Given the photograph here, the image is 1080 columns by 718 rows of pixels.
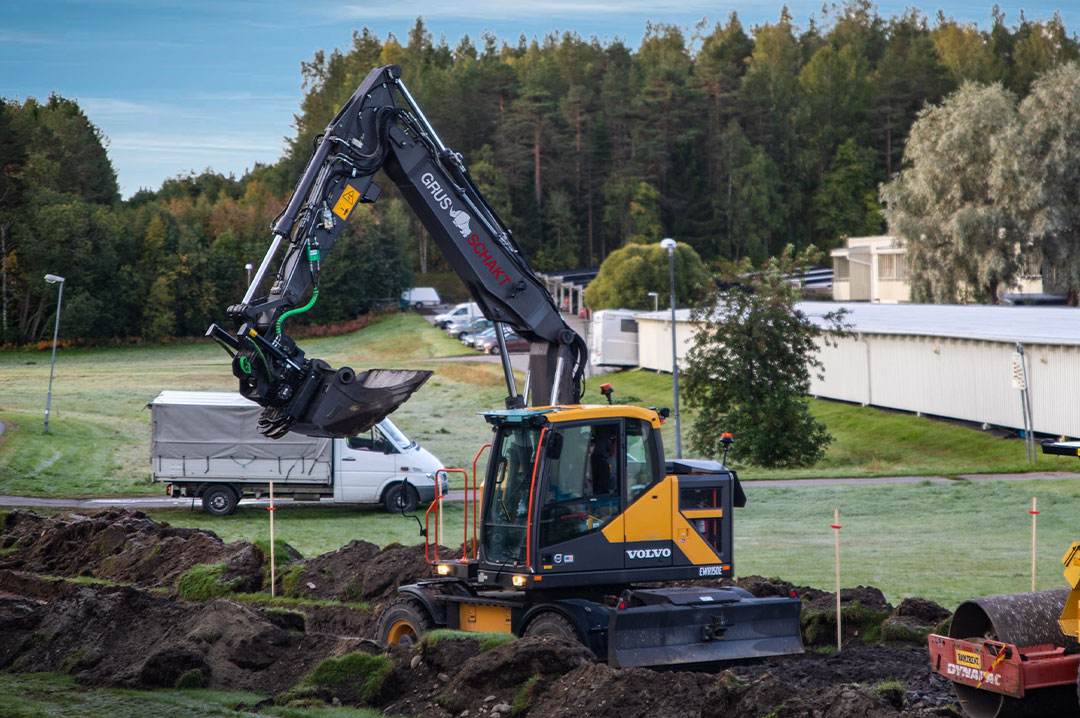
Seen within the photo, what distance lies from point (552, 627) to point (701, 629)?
1.50 m

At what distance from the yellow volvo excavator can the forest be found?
77.3 metres

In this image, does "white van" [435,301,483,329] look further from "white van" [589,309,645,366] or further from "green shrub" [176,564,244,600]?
"green shrub" [176,564,244,600]

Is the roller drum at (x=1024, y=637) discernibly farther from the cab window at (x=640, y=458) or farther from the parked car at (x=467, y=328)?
the parked car at (x=467, y=328)

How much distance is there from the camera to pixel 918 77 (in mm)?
133750

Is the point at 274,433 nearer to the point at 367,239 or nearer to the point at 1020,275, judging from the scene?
the point at 1020,275

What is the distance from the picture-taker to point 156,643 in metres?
13.6

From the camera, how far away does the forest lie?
89.1 metres

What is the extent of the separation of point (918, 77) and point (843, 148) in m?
11.2

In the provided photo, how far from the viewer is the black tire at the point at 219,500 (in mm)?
28375

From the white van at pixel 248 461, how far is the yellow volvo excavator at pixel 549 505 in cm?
1441

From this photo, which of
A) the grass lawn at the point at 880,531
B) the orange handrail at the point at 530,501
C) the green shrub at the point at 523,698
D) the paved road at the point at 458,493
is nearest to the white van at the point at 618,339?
the paved road at the point at 458,493

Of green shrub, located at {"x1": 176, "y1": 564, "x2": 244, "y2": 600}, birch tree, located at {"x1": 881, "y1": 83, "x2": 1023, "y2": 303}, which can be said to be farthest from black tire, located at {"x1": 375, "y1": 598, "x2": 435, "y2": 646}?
birch tree, located at {"x1": 881, "y1": 83, "x2": 1023, "y2": 303}

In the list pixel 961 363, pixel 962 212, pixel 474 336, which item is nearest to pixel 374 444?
pixel 961 363

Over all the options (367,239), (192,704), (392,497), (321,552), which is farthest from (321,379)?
(367,239)
